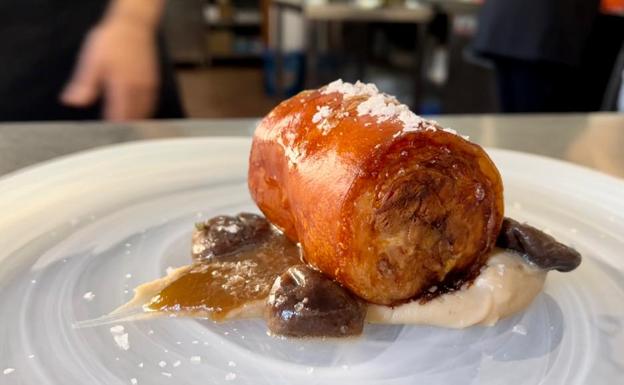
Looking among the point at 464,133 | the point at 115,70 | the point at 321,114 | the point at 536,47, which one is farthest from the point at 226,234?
the point at 536,47

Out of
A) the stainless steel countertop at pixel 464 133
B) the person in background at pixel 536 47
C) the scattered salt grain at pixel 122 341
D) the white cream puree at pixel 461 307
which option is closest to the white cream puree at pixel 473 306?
the white cream puree at pixel 461 307

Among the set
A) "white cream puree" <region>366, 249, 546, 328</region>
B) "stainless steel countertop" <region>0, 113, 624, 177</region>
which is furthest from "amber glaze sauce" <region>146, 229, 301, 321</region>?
"stainless steel countertop" <region>0, 113, 624, 177</region>

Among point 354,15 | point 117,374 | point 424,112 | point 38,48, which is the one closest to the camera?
point 117,374

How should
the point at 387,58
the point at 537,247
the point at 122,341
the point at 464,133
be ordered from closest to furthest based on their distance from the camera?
the point at 122,341, the point at 537,247, the point at 464,133, the point at 387,58

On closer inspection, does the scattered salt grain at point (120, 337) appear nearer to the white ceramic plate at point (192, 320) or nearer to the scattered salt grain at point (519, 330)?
the white ceramic plate at point (192, 320)

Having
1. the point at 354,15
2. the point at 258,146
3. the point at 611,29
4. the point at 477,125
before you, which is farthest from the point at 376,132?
the point at 354,15

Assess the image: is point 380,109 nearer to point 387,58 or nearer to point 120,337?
point 120,337

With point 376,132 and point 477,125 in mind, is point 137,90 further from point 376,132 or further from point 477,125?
point 376,132

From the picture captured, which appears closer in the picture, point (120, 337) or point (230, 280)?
point (120, 337)
